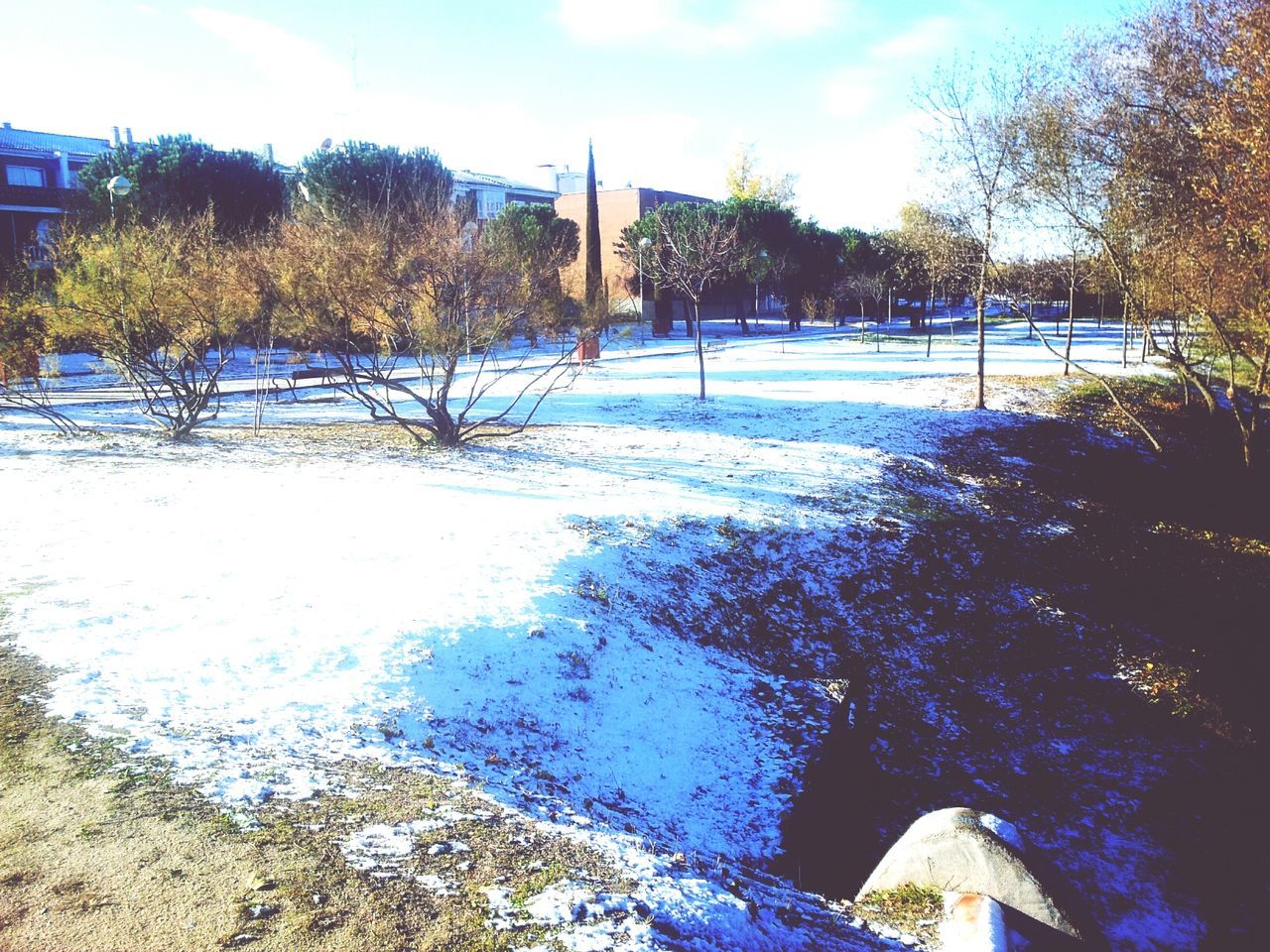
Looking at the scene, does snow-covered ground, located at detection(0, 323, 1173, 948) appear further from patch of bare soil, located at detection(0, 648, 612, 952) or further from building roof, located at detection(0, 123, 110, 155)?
building roof, located at detection(0, 123, 110, 155)

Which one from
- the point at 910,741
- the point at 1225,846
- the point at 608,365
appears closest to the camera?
the point at 1225,846

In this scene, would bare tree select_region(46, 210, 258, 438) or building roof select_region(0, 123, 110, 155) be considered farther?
building roof select_region(0, 123, 110, 155)

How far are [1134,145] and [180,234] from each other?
53.0 feet

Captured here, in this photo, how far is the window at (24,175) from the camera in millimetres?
42000

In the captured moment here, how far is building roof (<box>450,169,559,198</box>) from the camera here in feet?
184

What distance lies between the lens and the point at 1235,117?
10469 millimetres

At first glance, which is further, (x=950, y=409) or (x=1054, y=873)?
(x=950, y=409)

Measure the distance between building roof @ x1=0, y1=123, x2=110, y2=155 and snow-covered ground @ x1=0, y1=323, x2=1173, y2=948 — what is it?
4449 cm

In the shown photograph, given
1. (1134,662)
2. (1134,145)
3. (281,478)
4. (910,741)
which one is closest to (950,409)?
(1134,145)

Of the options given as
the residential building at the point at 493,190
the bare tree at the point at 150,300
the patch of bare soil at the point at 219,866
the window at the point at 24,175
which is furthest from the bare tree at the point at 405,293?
the residential building at the point at 493,190

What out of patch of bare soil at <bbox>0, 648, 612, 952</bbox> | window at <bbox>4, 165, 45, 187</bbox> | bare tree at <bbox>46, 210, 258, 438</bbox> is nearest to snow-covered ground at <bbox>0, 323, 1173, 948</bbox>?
patch of bare soil at <bbox>0, 648, 612, 952</bbox>

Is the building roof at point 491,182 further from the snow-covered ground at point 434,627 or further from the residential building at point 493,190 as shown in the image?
the snow-covered ground at point 434,627

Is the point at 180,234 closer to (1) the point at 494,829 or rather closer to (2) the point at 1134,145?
(1) the point at 494,829

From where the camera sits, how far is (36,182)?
142ft
